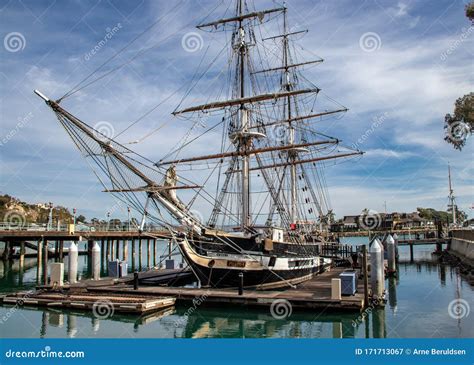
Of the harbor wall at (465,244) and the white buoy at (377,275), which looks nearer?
the white buoy at (377,275)

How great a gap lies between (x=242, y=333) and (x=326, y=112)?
3295cm

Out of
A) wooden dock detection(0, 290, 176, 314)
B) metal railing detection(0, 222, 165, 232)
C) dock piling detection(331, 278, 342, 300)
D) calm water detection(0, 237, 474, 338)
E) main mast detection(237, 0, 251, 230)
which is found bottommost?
calm water detection(0, 237, 474, 338)

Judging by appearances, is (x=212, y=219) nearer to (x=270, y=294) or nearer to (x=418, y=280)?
(x=270, y=294)

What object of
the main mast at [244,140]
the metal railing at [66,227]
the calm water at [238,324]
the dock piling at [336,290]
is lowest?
the calm water at [238,324]

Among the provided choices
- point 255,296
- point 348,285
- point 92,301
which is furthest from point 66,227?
point 348,285

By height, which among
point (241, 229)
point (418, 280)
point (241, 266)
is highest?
point (241, 229)

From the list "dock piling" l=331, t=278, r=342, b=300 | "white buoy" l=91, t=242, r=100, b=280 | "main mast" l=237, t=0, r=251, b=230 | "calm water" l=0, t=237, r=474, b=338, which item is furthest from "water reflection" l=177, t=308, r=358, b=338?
"white buoy" l=91, t=242, r=100, b=280

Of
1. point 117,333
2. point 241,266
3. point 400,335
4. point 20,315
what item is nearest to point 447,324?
point 400,335

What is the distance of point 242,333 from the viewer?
56.7 ft

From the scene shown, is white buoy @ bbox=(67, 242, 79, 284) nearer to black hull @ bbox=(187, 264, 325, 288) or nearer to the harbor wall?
black hull @ bbox=(187, 264, 325, 288)

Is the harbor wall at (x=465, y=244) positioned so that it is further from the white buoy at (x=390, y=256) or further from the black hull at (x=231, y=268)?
the black hull at (x=231, y=268)

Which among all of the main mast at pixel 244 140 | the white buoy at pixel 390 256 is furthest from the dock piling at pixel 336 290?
the white buoy at pixel 390 256

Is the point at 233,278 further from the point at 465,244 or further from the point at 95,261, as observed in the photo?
the point at 465,244

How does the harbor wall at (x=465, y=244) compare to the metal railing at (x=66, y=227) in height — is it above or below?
below
